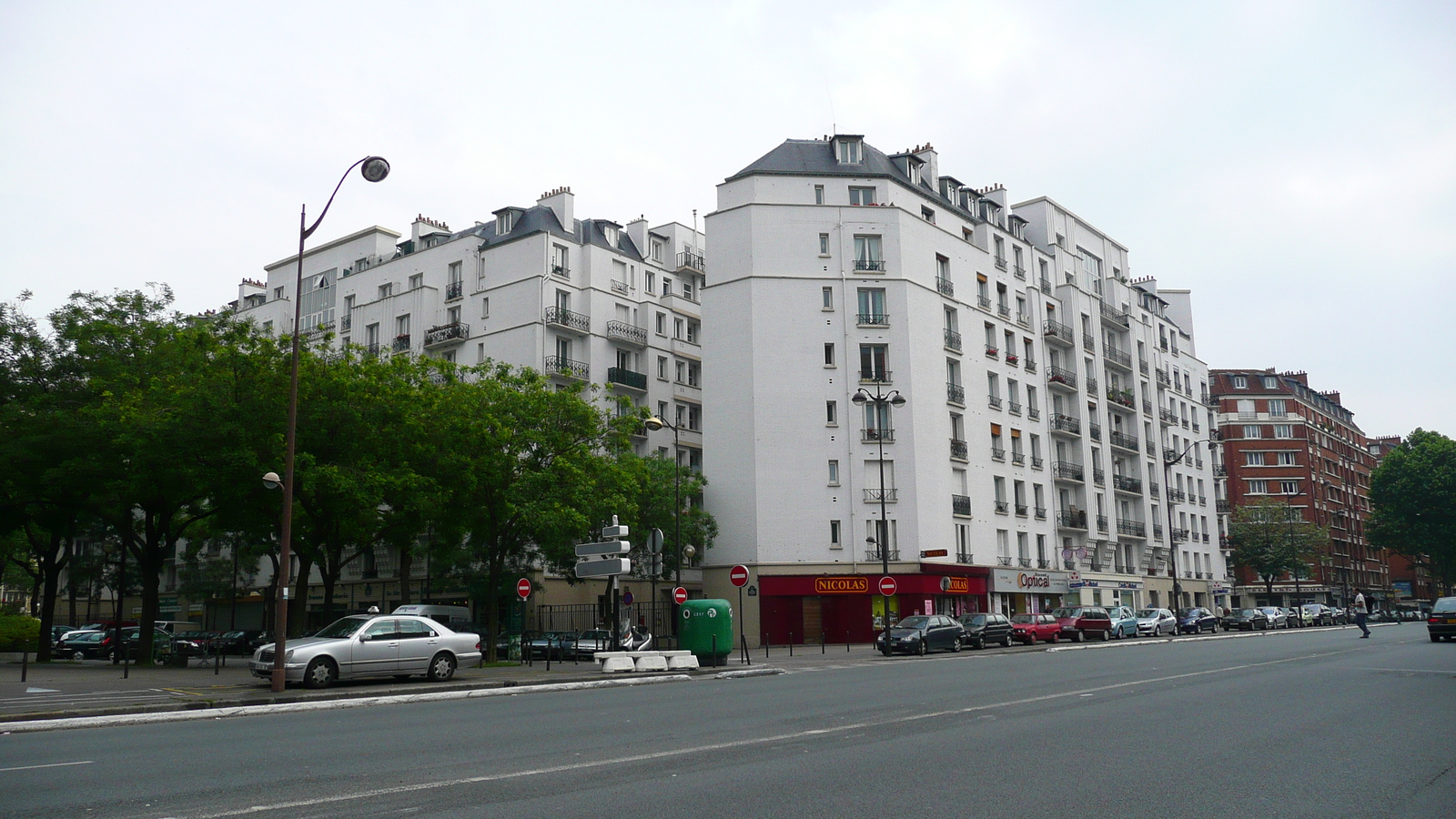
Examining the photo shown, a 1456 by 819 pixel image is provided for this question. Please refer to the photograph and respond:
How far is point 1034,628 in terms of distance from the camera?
1759 inches

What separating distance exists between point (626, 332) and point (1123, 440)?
111 feet

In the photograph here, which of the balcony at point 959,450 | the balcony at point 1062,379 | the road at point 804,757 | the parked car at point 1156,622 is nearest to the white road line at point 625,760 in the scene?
the road at point 804,757

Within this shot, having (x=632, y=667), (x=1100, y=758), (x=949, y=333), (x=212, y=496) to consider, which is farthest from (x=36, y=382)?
(x=949, y=333)

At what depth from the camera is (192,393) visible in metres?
28.3

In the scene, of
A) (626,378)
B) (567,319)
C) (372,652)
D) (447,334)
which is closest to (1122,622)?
(626,378)

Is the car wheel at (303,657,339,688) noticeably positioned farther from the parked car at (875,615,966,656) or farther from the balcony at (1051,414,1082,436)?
the balcony at (1051,414,1082,436)

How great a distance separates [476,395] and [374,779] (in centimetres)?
2494

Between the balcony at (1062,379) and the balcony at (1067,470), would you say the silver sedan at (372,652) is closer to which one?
the balcony at (1067,470)

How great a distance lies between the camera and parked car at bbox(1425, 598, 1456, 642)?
105 feet

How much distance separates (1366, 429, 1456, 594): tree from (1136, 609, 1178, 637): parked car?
178 feet

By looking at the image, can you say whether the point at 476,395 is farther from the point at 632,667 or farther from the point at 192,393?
the point at 632,667

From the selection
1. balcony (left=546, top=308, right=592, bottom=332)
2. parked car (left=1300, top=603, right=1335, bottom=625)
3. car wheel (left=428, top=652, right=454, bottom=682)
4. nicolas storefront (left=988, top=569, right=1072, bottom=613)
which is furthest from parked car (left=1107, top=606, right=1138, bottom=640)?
car wheel (left=428, top=652, right=454, bottom=682)

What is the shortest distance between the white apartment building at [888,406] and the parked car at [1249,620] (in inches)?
287

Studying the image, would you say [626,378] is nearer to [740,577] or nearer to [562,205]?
[562,205]
